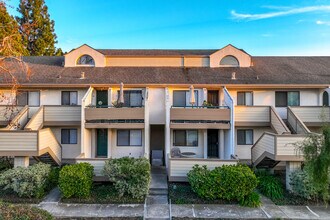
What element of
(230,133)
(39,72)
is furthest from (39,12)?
(230,133)

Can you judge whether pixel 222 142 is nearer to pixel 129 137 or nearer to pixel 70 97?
pixel 129 137

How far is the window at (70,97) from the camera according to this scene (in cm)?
1770

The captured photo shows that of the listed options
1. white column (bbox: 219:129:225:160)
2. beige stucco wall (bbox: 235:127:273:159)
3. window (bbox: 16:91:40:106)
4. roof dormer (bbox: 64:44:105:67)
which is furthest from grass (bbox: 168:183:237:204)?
roof dormer (bbox: 64:44:105:67)

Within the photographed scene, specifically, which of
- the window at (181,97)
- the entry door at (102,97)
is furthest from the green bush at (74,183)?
the window at (181,97)

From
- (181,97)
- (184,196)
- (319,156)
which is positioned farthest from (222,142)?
(319,156)

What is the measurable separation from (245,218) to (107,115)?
32.5 ft

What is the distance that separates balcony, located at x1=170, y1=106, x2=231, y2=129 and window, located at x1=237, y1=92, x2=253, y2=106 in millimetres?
2423

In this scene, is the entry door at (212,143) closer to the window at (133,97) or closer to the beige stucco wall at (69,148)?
the window at (133,97)

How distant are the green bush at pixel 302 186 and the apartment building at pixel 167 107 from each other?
1708mm

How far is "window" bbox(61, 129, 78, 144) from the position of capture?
17.5 metres

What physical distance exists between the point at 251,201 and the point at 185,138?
6696 mm

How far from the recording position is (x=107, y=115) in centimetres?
1593

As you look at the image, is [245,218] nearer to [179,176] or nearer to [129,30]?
[179,176]

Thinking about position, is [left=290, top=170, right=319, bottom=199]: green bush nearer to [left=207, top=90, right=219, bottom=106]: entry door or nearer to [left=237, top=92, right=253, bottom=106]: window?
[left=237, top=92, right=253, bottom=106]: window
